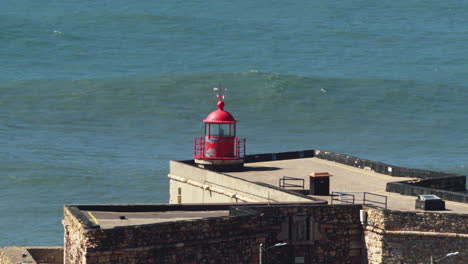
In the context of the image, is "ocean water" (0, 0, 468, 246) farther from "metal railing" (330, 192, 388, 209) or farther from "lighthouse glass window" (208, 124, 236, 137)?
"metal railing" (330, 192, 388, 209)

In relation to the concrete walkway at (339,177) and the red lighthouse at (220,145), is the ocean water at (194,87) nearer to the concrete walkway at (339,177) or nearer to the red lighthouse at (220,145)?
the red lighthouse at (220,145)

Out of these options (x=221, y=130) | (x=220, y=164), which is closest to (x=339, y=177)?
(x=220, y=164)

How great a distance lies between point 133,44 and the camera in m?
148

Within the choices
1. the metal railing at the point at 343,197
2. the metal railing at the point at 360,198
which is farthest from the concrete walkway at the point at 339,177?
the metal railing at the point at 343,197

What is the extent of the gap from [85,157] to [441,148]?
3188 centimetres

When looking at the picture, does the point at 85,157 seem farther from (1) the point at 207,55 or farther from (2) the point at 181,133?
(1) the point at 207,55

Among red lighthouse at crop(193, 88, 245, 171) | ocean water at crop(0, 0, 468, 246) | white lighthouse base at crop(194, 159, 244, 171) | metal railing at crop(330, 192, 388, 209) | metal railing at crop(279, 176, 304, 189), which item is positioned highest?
ocean water at crop(0, 0, 468, 246)

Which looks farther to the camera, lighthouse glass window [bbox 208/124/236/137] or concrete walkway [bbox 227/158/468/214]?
lighthouse glass window [bbox 208/124/236/137]

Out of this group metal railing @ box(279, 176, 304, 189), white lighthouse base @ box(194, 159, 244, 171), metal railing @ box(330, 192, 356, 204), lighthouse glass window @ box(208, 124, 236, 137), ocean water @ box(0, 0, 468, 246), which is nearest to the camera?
metal railing @ box(330, 192, 356, 204)

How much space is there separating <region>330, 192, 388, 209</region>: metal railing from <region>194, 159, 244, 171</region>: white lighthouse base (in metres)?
7.10

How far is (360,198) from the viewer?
132 feet

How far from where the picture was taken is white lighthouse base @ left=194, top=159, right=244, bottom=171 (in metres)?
47.1

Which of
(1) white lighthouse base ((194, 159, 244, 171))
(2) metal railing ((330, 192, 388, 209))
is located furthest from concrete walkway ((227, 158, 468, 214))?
(1) white lighthouse base ((194, 159, 244, 171))

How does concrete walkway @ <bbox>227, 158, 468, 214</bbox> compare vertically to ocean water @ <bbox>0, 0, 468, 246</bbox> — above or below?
below
